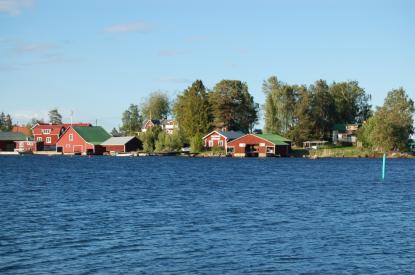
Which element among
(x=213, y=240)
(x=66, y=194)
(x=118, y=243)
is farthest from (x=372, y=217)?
(x=66, y=194)

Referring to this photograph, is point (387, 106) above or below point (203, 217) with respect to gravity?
above

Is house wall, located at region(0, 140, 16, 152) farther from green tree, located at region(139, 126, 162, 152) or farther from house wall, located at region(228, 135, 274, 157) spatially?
house wall, located at region(228, 135, 274, 157)

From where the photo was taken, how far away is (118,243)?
2636 cm

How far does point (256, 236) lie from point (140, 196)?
19.7 metres

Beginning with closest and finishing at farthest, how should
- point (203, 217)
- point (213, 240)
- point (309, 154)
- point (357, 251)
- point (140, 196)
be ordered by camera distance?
point (357, 251) < point (213, 240) < point (203, 217) < point (140, 196) < point (309, 154)

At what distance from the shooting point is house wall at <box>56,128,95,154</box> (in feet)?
490

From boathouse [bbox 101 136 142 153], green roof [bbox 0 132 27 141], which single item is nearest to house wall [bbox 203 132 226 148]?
boathouse [bbox 101 136 142 153]

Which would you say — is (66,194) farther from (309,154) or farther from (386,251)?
(309,154)

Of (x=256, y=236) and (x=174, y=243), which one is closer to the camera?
(x=174, y=243)

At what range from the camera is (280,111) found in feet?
502

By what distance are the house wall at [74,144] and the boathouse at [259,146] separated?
113 feet

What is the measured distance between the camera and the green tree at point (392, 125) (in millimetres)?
132625

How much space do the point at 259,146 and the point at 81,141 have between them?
42.8 m

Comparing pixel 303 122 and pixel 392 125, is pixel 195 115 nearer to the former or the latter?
pixel 303 122
